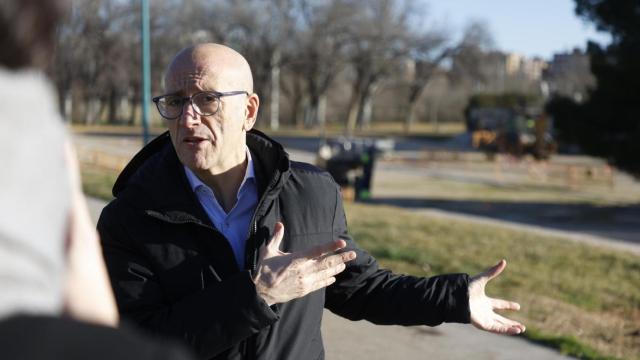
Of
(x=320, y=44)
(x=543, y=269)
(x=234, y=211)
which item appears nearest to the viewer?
(x=234, y=211)

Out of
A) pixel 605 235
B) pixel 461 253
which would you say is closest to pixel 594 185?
pixel 605 235

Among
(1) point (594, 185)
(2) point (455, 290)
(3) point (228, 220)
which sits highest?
(3) point (228, 220)

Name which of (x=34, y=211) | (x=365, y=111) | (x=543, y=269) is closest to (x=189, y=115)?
(x=34, y=211)

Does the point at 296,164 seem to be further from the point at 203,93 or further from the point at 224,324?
the point at 224,324

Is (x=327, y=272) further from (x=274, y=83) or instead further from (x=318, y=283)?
(x=274, y=83)

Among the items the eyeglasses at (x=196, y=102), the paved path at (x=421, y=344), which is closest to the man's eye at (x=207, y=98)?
the eyeglasses at (x=196, y=102)

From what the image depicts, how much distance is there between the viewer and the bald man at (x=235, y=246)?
2273 mm

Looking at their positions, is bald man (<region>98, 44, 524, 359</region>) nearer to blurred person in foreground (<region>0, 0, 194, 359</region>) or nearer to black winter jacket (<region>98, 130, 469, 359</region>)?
black winter jacket (<region>98, 130, 469, 359</region>)

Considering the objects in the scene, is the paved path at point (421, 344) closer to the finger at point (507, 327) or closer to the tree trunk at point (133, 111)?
the finger at point (507, 327)

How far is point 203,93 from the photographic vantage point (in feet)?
8.83

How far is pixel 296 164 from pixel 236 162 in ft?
0.68

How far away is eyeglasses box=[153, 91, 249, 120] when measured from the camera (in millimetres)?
2707

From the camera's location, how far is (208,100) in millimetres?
2719

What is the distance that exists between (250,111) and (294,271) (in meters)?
0.82
